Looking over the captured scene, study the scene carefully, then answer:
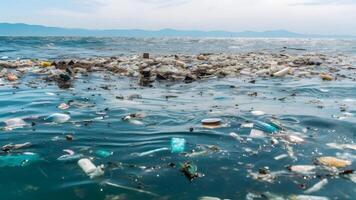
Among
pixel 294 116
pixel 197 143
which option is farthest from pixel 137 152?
pixel 294 116

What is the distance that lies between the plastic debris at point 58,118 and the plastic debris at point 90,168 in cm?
250

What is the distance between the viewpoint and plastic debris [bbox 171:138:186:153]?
5953mm

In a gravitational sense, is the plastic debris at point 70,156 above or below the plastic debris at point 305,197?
above

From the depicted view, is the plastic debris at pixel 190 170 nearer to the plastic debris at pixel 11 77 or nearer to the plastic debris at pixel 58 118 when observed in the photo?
the plastic debris at pixel 58 118

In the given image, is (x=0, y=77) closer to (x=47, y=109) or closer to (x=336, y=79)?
(x=47, y=109)

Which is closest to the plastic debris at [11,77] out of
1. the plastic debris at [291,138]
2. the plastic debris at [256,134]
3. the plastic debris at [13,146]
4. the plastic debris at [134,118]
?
the plastic debris at [134,118]

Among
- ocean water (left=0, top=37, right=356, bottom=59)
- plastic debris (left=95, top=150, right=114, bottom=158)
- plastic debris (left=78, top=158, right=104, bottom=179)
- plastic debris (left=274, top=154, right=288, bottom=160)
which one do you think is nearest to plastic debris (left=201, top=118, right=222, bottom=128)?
plastic debris (left=274, top=154, right=288, bottom=160)

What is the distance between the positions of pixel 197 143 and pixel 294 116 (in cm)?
273

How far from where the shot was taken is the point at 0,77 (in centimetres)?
1468

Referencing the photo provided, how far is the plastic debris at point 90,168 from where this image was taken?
16.3ft

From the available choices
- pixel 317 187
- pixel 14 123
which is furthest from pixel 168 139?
pixel 14 123

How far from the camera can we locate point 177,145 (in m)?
6.14

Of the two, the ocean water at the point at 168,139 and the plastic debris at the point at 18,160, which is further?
the plastic debris at the point at 18,160

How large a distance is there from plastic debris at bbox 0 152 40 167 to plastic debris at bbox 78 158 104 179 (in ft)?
Result: 2.08
